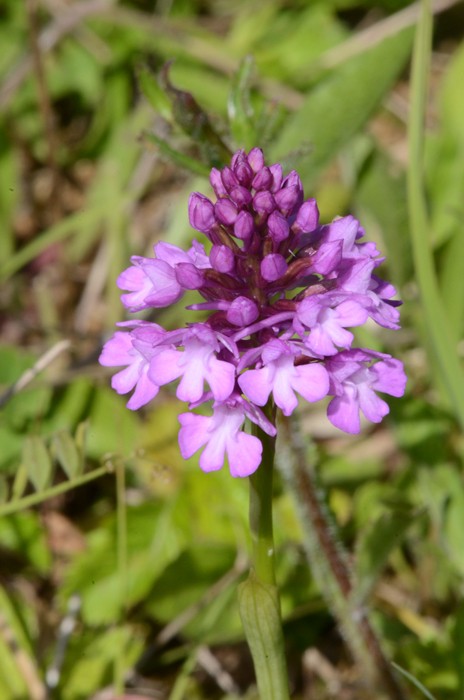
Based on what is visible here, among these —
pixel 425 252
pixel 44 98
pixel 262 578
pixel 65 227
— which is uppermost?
pixel 44 98

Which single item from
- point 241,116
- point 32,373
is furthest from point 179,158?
point 32,373

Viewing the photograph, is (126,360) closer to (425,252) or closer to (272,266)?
(272,266)

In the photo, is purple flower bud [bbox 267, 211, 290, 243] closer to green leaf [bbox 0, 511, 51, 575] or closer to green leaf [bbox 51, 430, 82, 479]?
green leaf [bbox 51, 430, 82, 479]

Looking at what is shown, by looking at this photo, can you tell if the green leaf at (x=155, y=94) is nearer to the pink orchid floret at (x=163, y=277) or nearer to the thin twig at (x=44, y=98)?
the pink orchid floret at (x=163, y=277)

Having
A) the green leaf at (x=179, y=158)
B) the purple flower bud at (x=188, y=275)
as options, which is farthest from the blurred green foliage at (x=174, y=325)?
the purple flower bud at (x=188, y=275)

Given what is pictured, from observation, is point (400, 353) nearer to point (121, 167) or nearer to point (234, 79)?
point (234, 79)

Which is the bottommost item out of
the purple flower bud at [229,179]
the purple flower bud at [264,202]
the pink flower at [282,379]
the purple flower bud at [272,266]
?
the pink flower at [282,379]

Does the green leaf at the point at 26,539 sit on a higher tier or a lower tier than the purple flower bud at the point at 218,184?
lower
